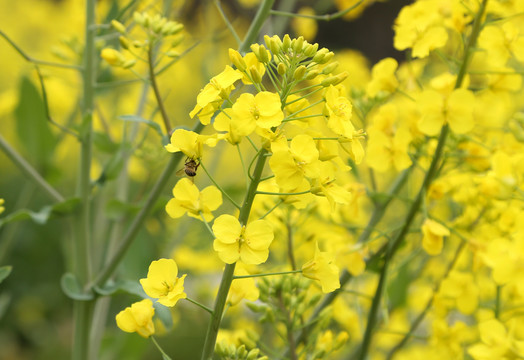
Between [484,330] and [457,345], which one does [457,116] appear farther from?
[457,345]

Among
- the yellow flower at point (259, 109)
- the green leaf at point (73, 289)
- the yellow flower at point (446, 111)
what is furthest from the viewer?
the green leaf at point (73, 289)

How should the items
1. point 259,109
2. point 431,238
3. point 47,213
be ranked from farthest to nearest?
point 47,213
point 431,238
point 259,109

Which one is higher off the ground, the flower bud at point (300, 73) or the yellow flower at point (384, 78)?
the flower bud at point (300, 73)

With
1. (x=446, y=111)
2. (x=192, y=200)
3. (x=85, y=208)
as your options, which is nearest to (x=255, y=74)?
(x=192, y=200)

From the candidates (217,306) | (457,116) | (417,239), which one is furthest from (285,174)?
(417,239)

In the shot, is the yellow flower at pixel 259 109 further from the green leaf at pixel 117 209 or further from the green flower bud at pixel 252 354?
the green leaf at pixel 117 209

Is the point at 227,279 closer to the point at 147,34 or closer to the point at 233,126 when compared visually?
the point at 233,126

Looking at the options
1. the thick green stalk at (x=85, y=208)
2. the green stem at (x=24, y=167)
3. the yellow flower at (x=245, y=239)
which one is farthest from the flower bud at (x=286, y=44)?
the green stem at (x=24, y=167)
